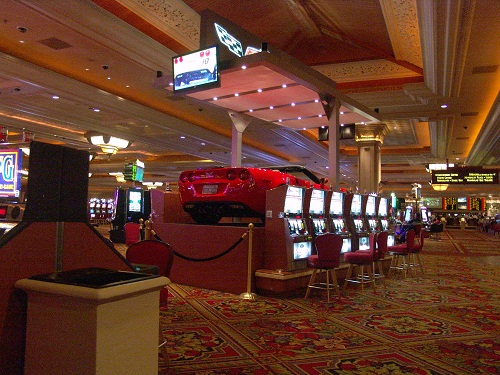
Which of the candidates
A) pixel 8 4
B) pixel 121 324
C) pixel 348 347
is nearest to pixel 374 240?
pixel 348 347

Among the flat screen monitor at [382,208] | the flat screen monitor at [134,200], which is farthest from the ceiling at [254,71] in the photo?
the flat screen monitor at [134,200]

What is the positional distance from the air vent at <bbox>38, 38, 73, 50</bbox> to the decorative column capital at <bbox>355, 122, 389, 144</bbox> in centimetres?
780

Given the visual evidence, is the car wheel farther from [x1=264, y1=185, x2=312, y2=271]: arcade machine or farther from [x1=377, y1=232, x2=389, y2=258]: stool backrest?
[x1=377, y1=232, x2=389, y2=258]: stool backrest

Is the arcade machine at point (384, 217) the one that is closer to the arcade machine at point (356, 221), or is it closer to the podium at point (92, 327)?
the arcade machine at point (356, 221)

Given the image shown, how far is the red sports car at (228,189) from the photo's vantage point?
5.46m

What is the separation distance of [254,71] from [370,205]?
3.55m

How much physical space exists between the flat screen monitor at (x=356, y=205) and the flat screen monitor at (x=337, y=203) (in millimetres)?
337

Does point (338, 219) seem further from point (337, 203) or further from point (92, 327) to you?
point (92, 327)

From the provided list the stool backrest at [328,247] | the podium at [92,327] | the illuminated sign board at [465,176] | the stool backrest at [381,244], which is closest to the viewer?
the podium at [92,327]

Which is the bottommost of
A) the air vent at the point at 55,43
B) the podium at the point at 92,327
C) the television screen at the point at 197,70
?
the podium at the point at 92,327

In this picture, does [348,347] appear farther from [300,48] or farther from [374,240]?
[300,48]

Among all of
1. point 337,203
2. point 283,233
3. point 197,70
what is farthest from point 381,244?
point 197,70

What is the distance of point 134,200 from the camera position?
13617mm

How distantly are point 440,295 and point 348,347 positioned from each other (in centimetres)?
284
